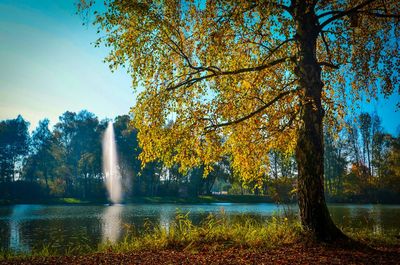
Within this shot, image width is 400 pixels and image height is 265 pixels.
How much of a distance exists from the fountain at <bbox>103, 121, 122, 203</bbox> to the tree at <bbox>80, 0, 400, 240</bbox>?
6217 cm

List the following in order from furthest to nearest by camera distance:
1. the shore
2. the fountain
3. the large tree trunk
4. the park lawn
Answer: the fountain → the large tree trunk → the park lawn → the shore

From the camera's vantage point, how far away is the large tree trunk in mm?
9742

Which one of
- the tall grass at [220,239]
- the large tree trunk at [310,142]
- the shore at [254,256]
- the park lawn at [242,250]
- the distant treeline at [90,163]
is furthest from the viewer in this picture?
the distant treeline at [90,163]

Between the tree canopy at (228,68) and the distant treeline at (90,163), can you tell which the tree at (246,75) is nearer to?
the tree canopy at (228,68)

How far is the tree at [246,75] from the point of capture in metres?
10.2

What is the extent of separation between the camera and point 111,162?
74625 millimetres

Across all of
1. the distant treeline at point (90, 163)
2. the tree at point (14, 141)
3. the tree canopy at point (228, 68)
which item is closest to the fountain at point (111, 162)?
the distant treeline at point (90, 163)

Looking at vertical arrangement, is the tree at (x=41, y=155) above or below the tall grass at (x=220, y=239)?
above

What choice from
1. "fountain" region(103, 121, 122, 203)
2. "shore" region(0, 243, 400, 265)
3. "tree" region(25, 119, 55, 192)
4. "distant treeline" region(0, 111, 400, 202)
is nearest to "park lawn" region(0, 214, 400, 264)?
"shore" region(0, 243, 400, 265)

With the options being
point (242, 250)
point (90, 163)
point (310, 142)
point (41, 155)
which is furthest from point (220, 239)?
point (41, 155)

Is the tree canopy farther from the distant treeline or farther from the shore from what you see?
the distant treeline

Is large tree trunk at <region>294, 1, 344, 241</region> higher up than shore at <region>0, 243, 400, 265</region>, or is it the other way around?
large tree trunk at <region>294, 1, 344, 241</region>

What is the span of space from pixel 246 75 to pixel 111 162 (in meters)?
66.4

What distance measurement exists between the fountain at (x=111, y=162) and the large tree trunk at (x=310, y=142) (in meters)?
64.3
